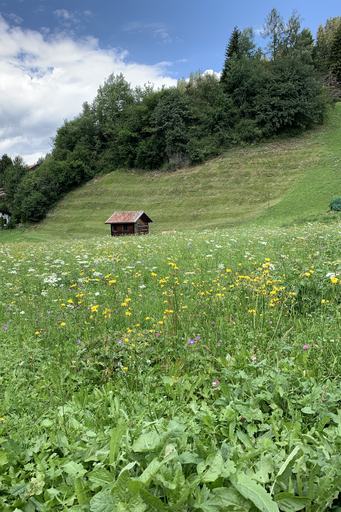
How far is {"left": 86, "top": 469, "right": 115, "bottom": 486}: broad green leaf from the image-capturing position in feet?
5.53

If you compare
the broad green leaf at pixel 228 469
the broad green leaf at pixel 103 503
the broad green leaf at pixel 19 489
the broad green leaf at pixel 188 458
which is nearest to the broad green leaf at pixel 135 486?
the broad green leaf at pixel 103 503

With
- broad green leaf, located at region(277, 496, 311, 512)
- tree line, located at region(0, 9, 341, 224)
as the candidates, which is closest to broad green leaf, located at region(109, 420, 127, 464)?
broad green leaf, located at region(277, 496, 311, 512)

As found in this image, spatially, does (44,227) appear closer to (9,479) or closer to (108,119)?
(108,119)

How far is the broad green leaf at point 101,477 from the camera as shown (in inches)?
66.4

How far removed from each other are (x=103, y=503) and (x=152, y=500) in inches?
11.0

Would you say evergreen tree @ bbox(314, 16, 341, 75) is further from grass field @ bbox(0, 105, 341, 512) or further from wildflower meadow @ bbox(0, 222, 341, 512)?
wildflower meadow @ bbox(0, 222, 341, 512)

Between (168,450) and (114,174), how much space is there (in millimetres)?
64619

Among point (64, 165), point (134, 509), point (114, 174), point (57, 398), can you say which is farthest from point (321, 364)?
point (64, 165)

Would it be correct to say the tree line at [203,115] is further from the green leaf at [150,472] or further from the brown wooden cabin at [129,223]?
the green leaf at [150,472]

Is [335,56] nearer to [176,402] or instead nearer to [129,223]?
[129,223]

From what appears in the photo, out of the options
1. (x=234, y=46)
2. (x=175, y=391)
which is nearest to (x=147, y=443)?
(x=175, y=391)

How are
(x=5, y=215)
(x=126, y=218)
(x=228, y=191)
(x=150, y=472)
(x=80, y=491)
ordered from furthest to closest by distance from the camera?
1. (x=5, y=215)
2. (x=228, y=191)
3. (x=126, y=218)
4. (x=80, y=491)
5. (x=150, y=472)

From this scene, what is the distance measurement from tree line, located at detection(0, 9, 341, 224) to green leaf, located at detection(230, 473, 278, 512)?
2132 inches

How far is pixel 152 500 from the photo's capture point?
146 cm
